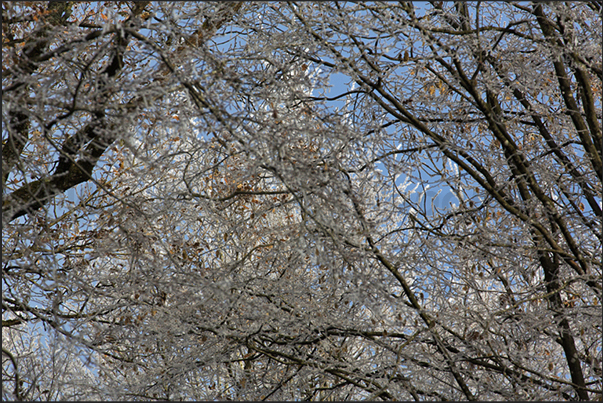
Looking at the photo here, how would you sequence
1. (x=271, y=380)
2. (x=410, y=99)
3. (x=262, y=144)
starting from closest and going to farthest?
(x=262, y=144)
(x=410, y=99)
(x=271, y=380)

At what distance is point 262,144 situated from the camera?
3541 mm

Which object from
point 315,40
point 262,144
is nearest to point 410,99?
point 315,40

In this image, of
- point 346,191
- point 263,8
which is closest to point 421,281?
point 346,191

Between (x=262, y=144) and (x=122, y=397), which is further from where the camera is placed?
(x=122, y=397)

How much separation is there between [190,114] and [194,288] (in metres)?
1.37

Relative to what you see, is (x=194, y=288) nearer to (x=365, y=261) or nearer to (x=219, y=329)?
(x=219, y=329)

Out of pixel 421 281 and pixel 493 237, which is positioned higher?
pixel 493 237

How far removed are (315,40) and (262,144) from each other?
4.84 feet

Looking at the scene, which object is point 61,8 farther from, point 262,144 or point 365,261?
point 365,261

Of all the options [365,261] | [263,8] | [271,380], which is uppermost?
[263,8]

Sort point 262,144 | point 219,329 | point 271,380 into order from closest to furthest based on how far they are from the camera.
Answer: point 262,144 → point 219,329 → point 271,380

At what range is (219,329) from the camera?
14.8 ft

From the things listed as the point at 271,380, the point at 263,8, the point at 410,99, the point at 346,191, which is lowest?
the point at 271,380

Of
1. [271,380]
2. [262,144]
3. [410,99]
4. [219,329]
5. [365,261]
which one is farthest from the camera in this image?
[271,380]
